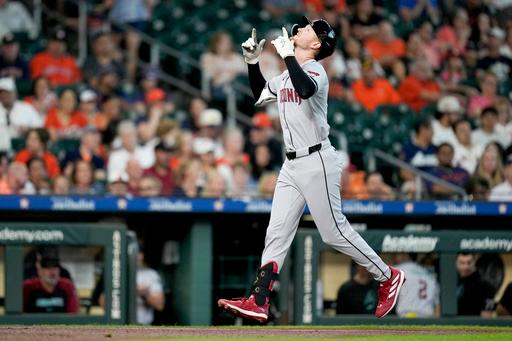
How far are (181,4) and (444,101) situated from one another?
342cm

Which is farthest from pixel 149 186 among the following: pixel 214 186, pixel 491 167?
pixel 491 167

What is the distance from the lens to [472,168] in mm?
13484

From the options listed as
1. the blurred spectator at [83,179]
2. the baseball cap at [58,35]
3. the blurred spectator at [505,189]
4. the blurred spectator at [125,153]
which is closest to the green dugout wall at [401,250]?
the blurred spectator at [505,189]

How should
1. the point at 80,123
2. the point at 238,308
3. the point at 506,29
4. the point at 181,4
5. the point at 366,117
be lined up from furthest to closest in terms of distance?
the point at 506,29
the point at 181,4
the point at 366,117
the point at 80,123
the point at 238,308

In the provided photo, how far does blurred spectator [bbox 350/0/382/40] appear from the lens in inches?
614

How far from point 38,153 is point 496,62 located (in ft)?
21.4

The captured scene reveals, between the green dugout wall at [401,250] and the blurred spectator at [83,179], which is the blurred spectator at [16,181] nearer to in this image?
the blurred spectator at [83,179]

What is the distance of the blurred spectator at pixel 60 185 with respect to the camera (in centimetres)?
1159

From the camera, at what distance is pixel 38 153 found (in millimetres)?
12164

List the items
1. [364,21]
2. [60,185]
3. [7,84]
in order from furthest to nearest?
[364,21] < [7,84] < [60,185]

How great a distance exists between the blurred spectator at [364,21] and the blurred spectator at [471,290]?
5365mm

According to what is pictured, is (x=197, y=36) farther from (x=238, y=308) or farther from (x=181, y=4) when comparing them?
→ (x=238, y=308)

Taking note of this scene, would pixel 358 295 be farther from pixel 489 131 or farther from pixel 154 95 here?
pixel 489 131

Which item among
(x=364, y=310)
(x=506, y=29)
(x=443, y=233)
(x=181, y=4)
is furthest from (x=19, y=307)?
(x=506, y=29)
